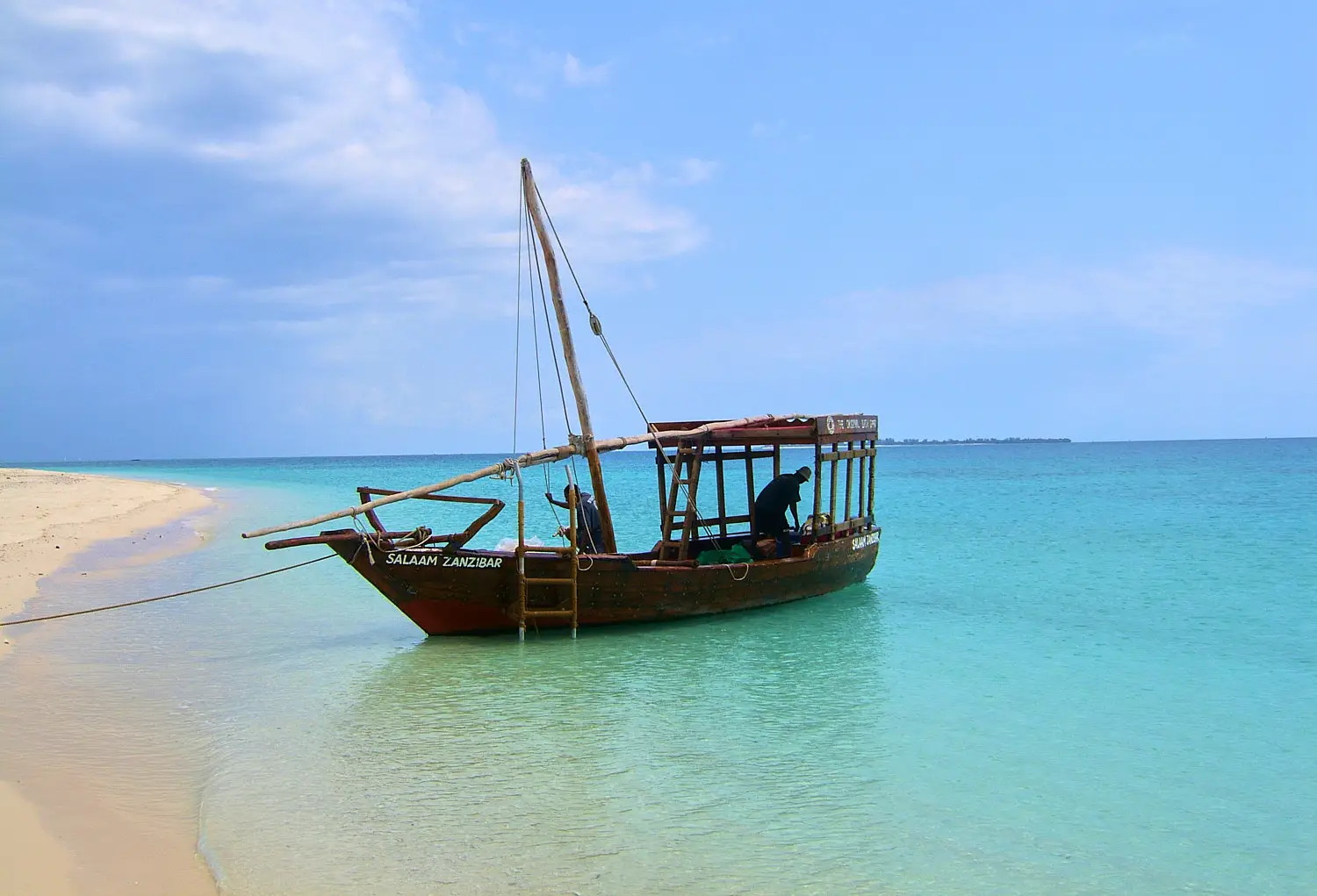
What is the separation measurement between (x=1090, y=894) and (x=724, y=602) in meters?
7.80

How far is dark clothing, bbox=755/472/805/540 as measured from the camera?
47.6 feet

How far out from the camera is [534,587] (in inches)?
461

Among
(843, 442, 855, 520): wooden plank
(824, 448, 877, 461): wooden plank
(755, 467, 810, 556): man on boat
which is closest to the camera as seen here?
(824, 448, 877, 461): wooden plank

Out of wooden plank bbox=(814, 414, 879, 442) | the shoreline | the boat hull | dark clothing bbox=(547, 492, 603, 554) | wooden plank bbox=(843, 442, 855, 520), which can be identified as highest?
wooden plank bbox=(814, 414, 879, 442)

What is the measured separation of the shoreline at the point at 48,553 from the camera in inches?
213

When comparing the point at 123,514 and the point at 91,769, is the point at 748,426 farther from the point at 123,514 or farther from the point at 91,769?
the point at 123,514

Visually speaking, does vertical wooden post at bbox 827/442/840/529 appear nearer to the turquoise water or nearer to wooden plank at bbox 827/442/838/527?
wooden plank at bbox 827/442/838/527

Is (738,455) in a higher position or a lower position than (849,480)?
higher

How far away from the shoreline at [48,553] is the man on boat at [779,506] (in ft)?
Result: 31.6

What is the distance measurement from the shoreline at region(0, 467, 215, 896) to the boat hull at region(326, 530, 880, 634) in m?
4.26

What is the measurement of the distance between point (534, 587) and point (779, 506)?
175 inches

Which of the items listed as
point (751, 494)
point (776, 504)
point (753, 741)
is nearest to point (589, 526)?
point (776, 504)

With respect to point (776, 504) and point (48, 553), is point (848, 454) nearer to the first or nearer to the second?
point (776, 504)

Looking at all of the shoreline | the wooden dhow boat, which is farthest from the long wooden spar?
the shoreline
